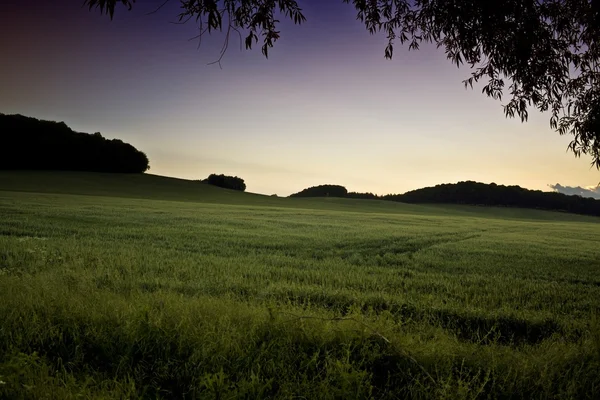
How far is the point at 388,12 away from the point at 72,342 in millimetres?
7947

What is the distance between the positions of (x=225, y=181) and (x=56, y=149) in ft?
178

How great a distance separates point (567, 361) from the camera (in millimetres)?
3650

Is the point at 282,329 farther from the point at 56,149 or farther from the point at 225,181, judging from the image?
the point at 225,181

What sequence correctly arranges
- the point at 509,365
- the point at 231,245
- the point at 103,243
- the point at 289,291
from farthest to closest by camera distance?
the point at 231,245
the point at 103,243
the point at 289,291
the point at 509,365

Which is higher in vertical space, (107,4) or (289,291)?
(107,4)

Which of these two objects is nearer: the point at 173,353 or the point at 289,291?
the point at 173,353

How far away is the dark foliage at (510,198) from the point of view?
12962 centimetres

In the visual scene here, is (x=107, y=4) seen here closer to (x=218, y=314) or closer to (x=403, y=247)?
(x=218, y=314)

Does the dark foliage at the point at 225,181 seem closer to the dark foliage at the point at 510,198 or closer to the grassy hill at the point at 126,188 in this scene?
the grassy hill at the point at 126,188

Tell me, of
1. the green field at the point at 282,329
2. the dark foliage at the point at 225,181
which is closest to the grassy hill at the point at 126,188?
the dark foliage at the point at 225,181

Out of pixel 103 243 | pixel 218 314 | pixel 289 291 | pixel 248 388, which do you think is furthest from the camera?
pixel 103 243

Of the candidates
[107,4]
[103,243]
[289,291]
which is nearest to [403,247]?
[289,291]

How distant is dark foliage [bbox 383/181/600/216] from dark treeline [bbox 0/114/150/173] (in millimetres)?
113117

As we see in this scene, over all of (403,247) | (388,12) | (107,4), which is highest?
(388,12)
